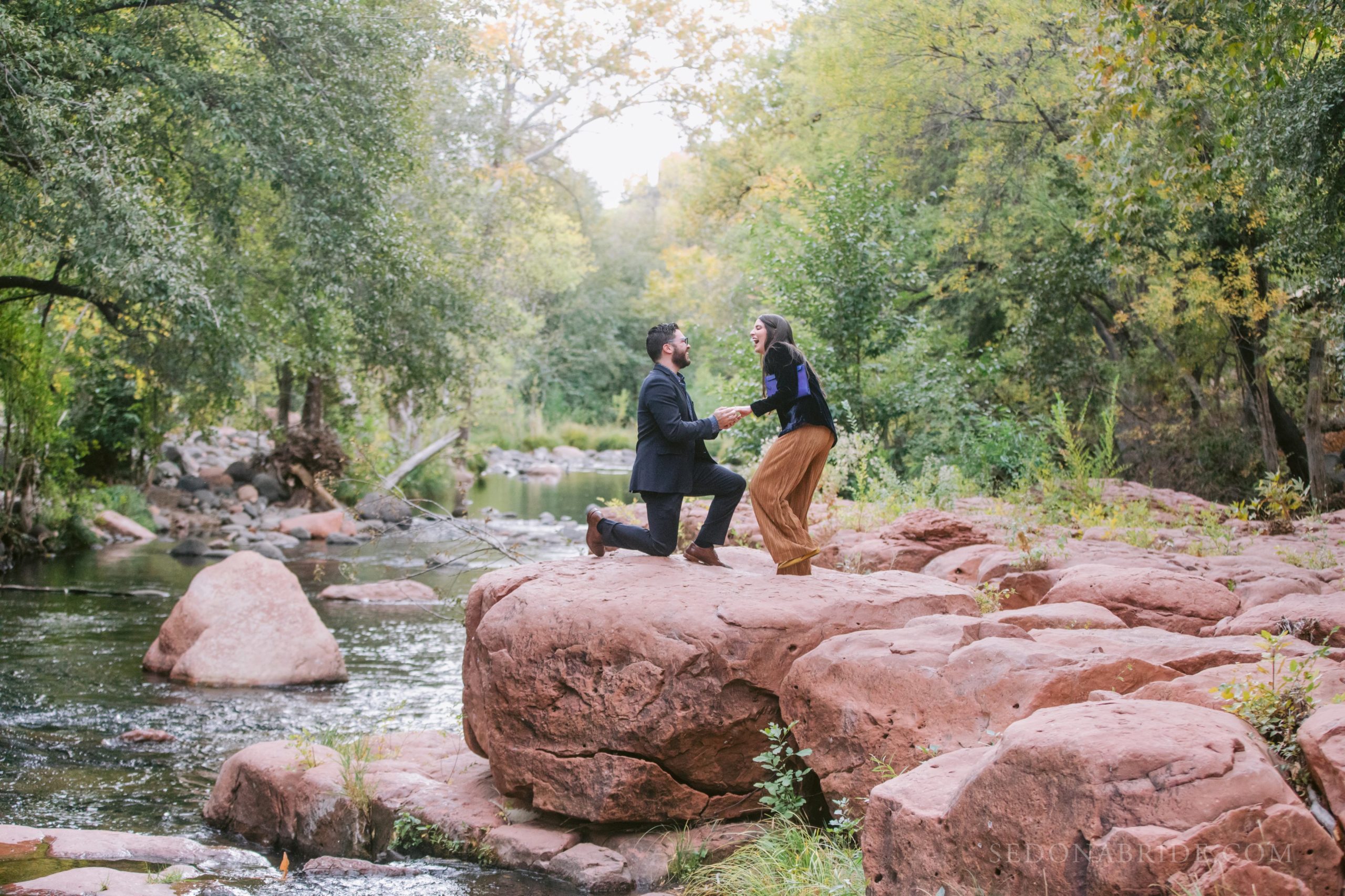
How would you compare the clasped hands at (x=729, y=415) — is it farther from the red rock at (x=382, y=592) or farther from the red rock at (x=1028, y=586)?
the red rock at (x=382, y=592)

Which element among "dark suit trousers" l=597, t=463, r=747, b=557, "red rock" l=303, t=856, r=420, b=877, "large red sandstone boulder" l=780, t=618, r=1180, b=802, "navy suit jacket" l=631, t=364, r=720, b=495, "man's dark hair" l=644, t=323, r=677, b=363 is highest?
"man's dark hair" l=644, t=323, r=677, b=363

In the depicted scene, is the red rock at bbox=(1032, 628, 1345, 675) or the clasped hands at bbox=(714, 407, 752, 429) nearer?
the red rock at bbox=(1032, 628, 1345, 675)

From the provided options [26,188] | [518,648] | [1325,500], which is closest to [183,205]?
[26,188]

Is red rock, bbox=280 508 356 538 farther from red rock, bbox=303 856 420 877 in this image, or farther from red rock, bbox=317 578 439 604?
red rock, bbox=303 856 420 877

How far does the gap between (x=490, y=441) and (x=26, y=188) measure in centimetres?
2995

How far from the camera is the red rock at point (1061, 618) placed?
19.0ft

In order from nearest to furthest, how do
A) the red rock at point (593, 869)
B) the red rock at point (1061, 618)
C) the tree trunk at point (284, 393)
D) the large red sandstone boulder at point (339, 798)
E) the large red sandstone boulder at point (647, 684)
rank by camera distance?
1. the red rock at point (593, 869)
2. the large red sandstone boulder at point (647, 684)
3. the red rock at point (1061, 618)
4. the large red sandstone boulder at point (339, 798)
5. the tree trunk at point (284, 393)

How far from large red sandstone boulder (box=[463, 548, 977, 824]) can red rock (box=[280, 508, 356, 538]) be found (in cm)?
1494

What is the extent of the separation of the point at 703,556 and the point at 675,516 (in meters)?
0.38

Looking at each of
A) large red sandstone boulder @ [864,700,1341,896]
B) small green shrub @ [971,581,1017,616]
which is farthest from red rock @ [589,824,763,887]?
small green shrub @ [971,581,1017,616]

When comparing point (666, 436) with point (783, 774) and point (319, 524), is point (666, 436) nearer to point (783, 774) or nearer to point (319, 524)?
point (783, 774)

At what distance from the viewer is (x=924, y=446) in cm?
1612

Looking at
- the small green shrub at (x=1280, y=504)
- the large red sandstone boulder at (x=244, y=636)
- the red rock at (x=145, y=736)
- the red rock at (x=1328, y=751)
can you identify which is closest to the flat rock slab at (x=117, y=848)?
the red rock at (x=145, y=736)

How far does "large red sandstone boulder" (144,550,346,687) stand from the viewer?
1027 cm
